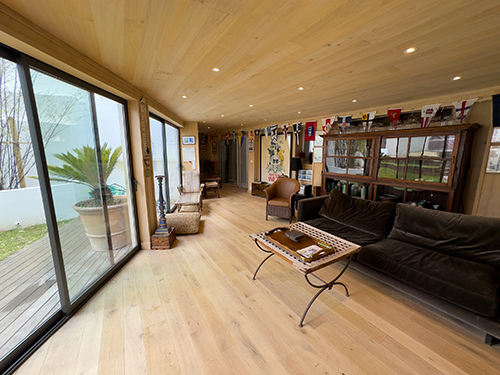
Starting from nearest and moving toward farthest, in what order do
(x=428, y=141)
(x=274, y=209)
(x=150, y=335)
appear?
(x=150, y=335) → (x=428, y=141) → (x=274, y=209)

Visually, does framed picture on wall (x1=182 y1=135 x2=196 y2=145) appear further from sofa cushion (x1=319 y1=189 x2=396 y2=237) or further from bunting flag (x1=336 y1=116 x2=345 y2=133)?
sofa cushion (x1=319 y1=189 x2=396 y2=237)

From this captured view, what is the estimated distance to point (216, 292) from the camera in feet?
6.49

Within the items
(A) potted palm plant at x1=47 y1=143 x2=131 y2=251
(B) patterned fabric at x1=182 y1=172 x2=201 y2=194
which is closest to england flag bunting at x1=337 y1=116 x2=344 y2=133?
(B) patterned fabric at x1=182 y1=172 x2=201 y2=194

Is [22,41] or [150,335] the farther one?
[150,335]

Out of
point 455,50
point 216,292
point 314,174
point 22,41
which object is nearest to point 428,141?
point 455,50

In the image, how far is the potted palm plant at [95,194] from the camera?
68.5 inches

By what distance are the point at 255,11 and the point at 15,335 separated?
2.65m

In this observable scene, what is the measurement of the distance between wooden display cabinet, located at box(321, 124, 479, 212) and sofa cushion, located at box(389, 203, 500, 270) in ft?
3.58

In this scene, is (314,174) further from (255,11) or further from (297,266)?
(255,11)

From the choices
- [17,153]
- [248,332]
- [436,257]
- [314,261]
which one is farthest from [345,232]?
[17,153]

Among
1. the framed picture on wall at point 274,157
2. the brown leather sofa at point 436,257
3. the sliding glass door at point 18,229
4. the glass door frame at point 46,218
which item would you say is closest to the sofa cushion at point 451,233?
the brown leather sofa at point 436,257

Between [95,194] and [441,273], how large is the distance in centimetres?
334

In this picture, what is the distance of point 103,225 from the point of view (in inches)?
85.6

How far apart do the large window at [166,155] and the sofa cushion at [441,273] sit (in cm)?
368
